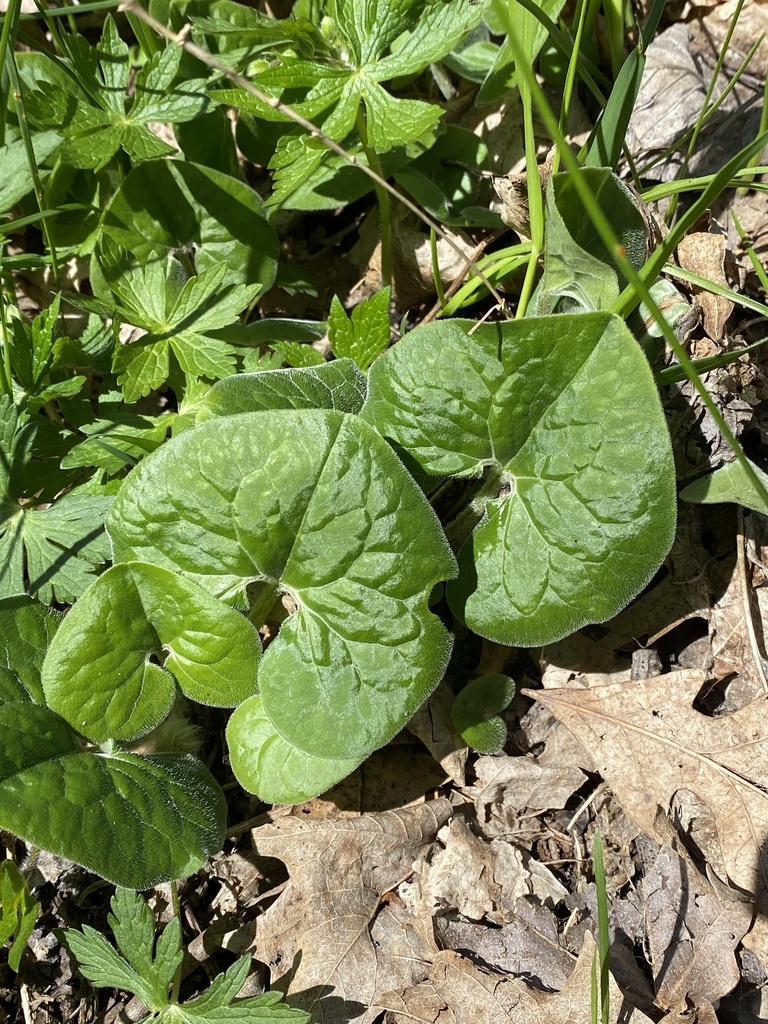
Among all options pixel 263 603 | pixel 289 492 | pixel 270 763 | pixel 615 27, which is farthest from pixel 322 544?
pixel 615 27

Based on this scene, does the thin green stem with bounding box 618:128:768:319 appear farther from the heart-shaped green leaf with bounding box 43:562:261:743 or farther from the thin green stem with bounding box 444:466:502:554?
the heart-shaped green leaf with bounding box 43:562:261:743

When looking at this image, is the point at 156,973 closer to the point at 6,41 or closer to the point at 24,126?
the point at 24,126

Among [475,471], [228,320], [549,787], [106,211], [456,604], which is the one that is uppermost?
[106,211]

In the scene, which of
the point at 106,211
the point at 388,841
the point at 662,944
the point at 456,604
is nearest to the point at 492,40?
the point at 106,211

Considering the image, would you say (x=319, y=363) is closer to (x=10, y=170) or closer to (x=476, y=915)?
(x=10, y=170)

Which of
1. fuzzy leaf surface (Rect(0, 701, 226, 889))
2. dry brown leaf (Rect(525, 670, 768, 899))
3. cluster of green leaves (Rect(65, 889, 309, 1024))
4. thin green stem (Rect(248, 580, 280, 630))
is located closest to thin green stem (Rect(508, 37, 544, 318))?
thin green stem (Rect(248, 580, 280, 630))

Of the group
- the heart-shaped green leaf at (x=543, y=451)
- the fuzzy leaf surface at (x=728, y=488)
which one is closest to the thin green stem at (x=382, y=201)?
the heart-shaped green leaf at (x=543, y=451)
